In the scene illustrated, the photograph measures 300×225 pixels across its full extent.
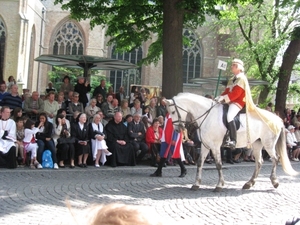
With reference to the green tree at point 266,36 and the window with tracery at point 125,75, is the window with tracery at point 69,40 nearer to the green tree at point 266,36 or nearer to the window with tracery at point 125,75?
the window with tracery at point 125,75

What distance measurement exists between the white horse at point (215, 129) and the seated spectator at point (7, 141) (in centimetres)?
490

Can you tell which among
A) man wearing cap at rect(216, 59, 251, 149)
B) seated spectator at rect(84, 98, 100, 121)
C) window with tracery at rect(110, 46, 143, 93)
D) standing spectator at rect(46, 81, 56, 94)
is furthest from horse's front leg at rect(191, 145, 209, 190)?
window with tracery at rect(110, 46, 143, 93)

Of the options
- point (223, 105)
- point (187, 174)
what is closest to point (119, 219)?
point (223, 105)

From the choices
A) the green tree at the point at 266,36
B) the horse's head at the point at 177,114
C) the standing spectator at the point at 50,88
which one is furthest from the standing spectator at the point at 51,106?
the green tree at the point at 266,36

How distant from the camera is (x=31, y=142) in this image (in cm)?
1351

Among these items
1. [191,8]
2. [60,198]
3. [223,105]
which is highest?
[191,8]

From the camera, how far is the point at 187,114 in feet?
36.6

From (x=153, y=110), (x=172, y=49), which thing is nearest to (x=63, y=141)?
(x=153, y=110)

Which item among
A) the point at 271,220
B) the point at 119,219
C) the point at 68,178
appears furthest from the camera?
the point at 68,178

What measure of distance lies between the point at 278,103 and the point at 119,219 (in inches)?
864

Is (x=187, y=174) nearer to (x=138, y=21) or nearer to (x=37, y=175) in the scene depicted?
(x=37, y=175)

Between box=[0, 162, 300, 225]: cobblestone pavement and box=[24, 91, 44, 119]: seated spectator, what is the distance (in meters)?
2.79

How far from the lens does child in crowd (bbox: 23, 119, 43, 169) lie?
43.8 ft

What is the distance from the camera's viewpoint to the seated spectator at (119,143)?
1482 cm
